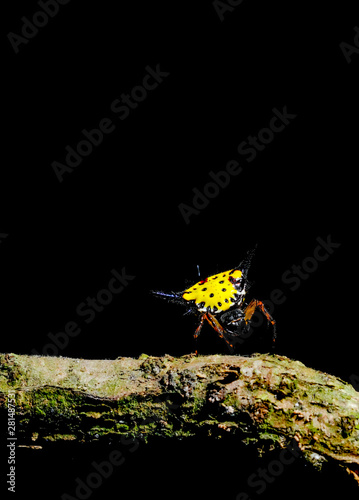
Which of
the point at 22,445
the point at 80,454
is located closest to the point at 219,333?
the point at 80,454

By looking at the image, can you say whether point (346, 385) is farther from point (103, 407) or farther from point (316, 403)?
point (103, 407)

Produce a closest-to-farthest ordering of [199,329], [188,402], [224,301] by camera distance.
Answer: [188,402], [199,329], [224,301]

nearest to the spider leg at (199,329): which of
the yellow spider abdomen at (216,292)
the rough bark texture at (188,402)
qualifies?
the yellow spider abdomen at (216,292)

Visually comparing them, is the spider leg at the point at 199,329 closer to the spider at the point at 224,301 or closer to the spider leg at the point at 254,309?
the spider at the point at 224,301

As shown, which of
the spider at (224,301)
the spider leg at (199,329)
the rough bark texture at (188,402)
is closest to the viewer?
the rough bark texture at (188,402)

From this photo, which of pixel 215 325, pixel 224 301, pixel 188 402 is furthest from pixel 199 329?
pixel 188 402

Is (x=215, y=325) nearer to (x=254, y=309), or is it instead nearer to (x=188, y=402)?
(x=254, y=309)
